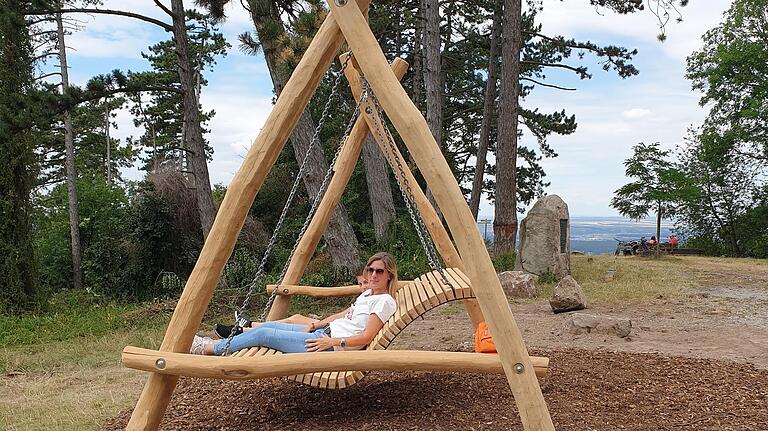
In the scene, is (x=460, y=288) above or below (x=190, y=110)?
below

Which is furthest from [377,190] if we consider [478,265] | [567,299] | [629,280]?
[478,265]

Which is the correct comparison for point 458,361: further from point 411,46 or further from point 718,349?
point 411,46

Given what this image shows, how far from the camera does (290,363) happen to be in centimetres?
316

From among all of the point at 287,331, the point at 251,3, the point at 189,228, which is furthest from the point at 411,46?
the point at 287,331

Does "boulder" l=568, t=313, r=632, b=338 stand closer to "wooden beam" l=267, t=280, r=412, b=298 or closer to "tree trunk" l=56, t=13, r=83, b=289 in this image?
"wooden beam" l=267, t=280, r=412, b=298

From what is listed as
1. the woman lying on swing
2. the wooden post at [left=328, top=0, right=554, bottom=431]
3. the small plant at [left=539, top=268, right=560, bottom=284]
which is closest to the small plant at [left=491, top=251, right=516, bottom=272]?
the small plant at [left=539, top=268, right=560, bottom=284]

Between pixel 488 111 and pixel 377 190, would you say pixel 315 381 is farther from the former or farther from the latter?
pixel 488 111

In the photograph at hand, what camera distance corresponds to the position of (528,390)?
2895 millimetres

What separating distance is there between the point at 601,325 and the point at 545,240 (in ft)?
16.1

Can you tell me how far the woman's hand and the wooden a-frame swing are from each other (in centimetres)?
17

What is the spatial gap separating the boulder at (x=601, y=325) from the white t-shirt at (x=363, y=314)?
3.41m

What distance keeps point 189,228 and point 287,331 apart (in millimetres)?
11149

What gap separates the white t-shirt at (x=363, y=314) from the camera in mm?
3997

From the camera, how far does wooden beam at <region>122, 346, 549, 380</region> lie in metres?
3.13
